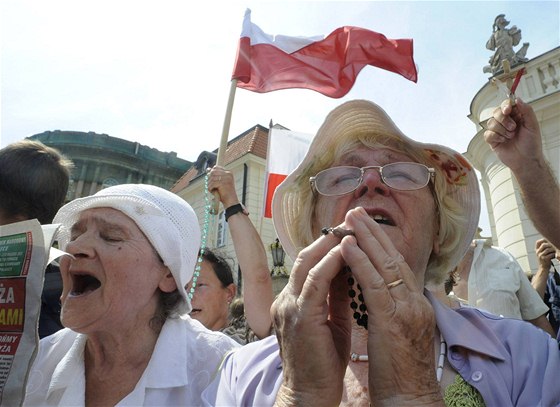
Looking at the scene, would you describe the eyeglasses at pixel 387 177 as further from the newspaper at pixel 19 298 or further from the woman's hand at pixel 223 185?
the woman's hand at pixel 223 185

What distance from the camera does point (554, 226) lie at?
5.93 ft

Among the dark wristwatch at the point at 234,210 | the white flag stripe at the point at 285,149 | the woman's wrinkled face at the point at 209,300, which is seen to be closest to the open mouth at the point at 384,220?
the dark wristwatch at the point at 234,210

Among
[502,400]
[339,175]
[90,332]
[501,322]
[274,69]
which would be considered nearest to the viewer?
[502,400]

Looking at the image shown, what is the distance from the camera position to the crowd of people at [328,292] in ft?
3.57

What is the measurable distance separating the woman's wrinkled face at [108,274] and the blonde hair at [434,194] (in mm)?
716

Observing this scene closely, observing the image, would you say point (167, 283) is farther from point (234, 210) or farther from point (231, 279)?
point (231, 279)

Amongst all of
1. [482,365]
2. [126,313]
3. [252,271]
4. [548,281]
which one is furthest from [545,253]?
[126,313]

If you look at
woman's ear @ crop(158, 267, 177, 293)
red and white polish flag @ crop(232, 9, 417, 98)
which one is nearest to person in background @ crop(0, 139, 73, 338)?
woman's ear @ crop(158, 267, 177, 293)

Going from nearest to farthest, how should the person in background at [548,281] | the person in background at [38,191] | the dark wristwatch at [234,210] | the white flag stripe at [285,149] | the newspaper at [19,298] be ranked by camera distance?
the newspaper at [19,298]
the person in background at [38,191]
the dark wristwatch at [234,210]
the person in background at [548,281]
the white flag stripe at [285,149]

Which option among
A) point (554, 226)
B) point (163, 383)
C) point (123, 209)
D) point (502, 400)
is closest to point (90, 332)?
point (163, 383)

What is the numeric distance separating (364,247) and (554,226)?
3.91 ft

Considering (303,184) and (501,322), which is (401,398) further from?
(303,184)

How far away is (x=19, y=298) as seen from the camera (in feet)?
3.97

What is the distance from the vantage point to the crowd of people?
42.9 inches
